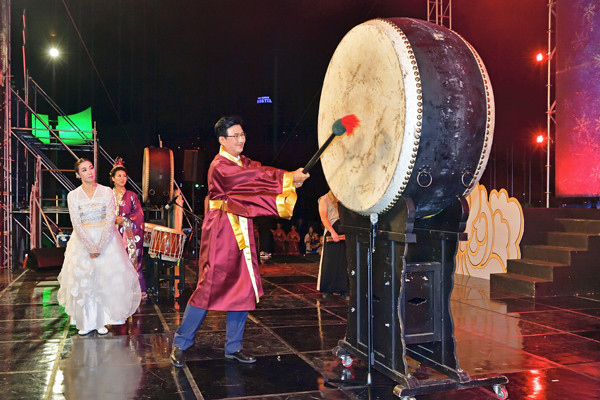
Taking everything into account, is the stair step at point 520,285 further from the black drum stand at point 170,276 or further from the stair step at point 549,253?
the black drum stand at point 170,276

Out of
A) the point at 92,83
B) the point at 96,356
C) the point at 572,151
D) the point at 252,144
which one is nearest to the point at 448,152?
the point at 96,356

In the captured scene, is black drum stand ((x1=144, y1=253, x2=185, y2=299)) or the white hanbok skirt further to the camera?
black drum stand ((x1=144, y1=253, x2=185, y2=299))

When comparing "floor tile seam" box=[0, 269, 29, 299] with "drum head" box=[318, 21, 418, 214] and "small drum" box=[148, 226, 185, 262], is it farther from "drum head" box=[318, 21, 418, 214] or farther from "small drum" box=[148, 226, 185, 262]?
"drum head" box=[318, 21, 418, 214]

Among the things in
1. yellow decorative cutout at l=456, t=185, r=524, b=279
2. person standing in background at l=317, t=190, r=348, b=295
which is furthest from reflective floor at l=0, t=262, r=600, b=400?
yellow decorative cutout at l=456, t=185, r=524, b=279

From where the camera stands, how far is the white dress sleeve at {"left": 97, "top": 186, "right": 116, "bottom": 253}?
440 centimetres

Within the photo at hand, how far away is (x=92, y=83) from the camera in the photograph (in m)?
14.1

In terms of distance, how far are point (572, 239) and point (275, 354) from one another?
4536 millimetres

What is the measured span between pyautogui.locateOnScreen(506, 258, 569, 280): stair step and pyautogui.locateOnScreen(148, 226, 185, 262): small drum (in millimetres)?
4130

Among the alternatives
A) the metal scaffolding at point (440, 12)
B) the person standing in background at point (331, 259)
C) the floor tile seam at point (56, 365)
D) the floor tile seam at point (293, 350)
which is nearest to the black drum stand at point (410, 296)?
the floor tile seam at point (293, 350)

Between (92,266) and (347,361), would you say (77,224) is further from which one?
(347,361)

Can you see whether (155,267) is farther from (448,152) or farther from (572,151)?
(572,151)

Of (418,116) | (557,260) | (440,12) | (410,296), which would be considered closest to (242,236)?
(410,296)

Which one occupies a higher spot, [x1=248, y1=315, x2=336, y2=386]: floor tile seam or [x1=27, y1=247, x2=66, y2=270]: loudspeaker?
[x1=27, y1=247, x2=66, y2=270]: loudspeaker

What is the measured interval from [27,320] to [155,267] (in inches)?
65.7
